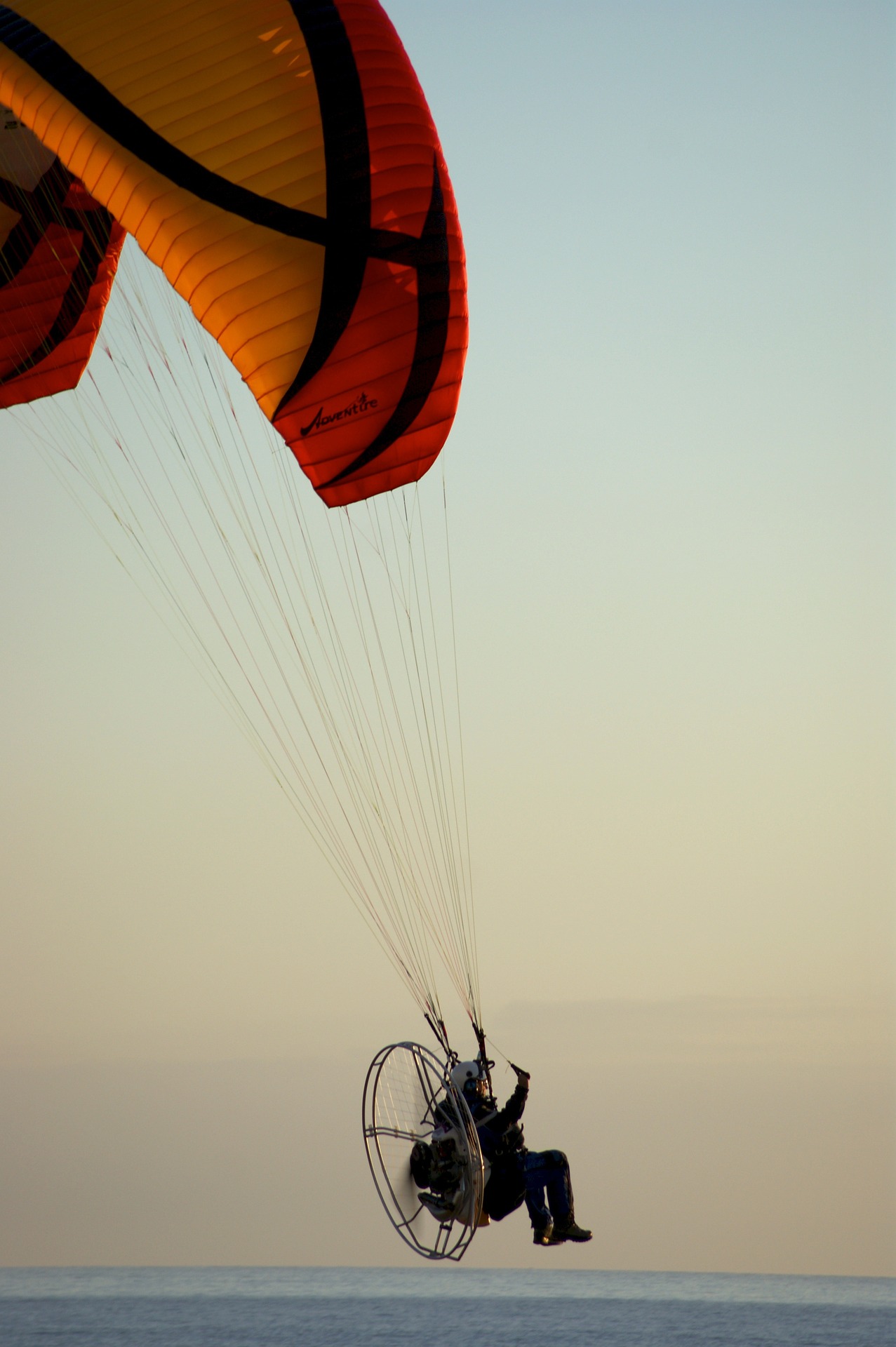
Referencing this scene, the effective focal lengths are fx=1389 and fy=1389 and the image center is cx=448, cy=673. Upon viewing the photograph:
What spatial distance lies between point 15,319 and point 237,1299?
80.2m

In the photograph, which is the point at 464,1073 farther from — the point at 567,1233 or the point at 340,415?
the point at 340,415

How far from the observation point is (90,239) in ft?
40.2

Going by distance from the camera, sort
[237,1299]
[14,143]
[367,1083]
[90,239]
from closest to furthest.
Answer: [367,1083], [14,143], [90,239], [237,1299]

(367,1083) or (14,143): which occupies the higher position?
(14,143)

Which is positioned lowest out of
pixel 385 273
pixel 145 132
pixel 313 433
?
pixel 313 433

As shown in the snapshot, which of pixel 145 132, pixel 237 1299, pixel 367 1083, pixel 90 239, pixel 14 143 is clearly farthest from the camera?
pixel 237 1299

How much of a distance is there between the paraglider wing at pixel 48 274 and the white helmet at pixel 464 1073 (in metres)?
7.04

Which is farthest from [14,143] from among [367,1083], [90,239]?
[367,1083]

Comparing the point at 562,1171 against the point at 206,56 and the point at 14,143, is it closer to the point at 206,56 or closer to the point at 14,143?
the point at 206,56

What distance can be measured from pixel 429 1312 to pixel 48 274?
71317mm

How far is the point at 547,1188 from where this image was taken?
8.80m

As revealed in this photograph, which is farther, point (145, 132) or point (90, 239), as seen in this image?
point (90, 239)

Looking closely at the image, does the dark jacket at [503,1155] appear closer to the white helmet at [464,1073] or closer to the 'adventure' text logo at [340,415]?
the white helmet at [464,1073]

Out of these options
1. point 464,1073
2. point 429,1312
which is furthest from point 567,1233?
point 429,1312
